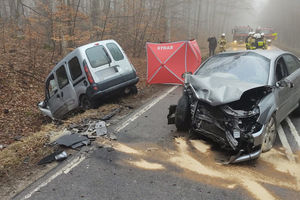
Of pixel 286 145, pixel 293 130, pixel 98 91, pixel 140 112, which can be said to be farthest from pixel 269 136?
pixel 98 91

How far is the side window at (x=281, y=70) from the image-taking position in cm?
491

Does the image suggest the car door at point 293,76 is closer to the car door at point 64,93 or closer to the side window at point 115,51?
the side window at point 115,51

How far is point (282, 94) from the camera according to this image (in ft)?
15.4

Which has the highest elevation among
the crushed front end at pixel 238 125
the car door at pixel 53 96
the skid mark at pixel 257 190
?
the crushed front end at pixel 238 125

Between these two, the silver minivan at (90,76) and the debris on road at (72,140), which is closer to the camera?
the debris on road at (72,140)

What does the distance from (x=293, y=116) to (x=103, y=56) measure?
206 inches

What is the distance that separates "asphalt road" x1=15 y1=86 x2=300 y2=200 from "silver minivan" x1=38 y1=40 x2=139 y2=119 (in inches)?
96.2

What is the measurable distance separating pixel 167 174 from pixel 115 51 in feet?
15.5

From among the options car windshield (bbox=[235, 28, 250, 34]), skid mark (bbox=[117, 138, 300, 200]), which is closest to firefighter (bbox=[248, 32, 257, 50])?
car windshield (bbox=[235, 28, 250, 34])

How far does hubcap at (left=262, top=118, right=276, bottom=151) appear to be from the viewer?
13.8 feet

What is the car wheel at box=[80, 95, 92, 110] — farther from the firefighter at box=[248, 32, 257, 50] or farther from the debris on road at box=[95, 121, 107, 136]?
the firefighter at box=[248, 32, 257, 50]

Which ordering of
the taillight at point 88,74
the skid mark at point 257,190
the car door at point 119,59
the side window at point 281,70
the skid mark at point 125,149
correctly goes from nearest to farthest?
the skid mark at point 257,190
the skid mark at point 125,149
the side window at point 281,70
the taillight at point 88,74
the car door at point 119,59

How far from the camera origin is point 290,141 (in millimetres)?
4898

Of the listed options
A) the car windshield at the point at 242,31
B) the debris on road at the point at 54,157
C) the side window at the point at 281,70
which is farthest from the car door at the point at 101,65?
the car windshield at the point at 242,31
